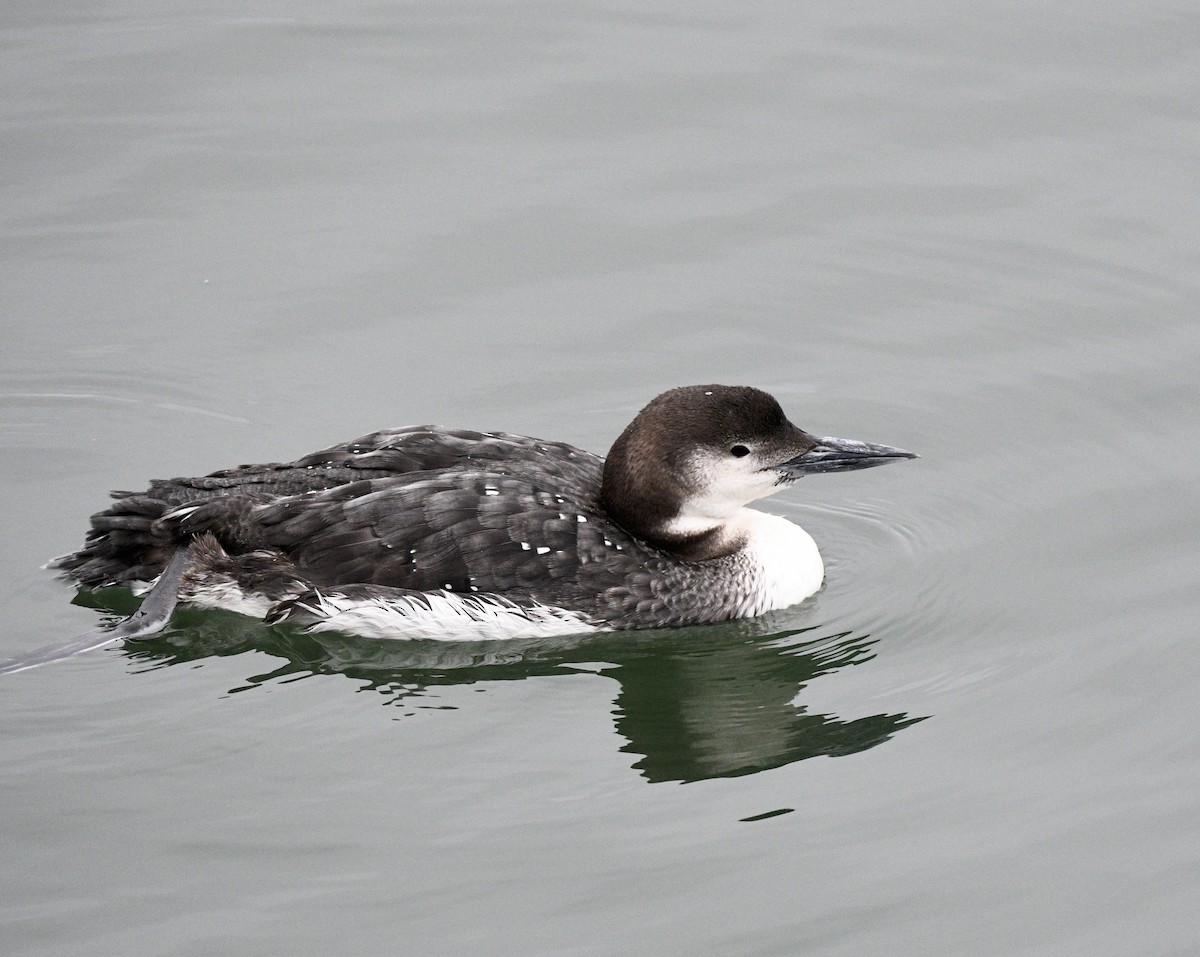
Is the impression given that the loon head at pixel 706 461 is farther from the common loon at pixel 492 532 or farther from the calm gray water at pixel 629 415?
the calm gray water at pixel 629 415

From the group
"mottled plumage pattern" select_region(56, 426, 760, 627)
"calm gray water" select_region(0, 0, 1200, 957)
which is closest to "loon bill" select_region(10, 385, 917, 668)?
"mottled plumage pattern" select_region(56, 426, 760, 627)

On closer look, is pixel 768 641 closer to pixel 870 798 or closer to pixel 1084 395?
pixel 870 798

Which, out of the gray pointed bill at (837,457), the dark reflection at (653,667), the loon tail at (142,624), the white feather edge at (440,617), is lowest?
the dark reflection at (653,667)

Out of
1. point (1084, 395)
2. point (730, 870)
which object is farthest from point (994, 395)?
point (730, 870)

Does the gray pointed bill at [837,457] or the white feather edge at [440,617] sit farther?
the gray pointed bill at [837,457]

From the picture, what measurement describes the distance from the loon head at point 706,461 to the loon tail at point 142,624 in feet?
5.44

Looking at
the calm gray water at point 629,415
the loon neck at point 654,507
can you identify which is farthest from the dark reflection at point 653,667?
the loon neck at point 654,507

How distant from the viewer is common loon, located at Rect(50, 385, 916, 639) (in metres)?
7.01

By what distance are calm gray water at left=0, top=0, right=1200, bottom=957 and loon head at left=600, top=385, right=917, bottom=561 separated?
1.41 feet

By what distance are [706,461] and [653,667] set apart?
807mm

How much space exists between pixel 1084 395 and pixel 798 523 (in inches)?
61.4

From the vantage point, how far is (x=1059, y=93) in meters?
10.6

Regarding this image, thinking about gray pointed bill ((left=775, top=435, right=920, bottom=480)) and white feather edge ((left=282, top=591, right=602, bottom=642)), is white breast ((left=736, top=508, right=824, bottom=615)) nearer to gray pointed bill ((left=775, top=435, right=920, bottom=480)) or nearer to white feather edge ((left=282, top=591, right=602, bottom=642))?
gray pointed bill ((left=775, top=435, right=920, bottom=480))

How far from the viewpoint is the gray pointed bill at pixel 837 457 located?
7.30 m
